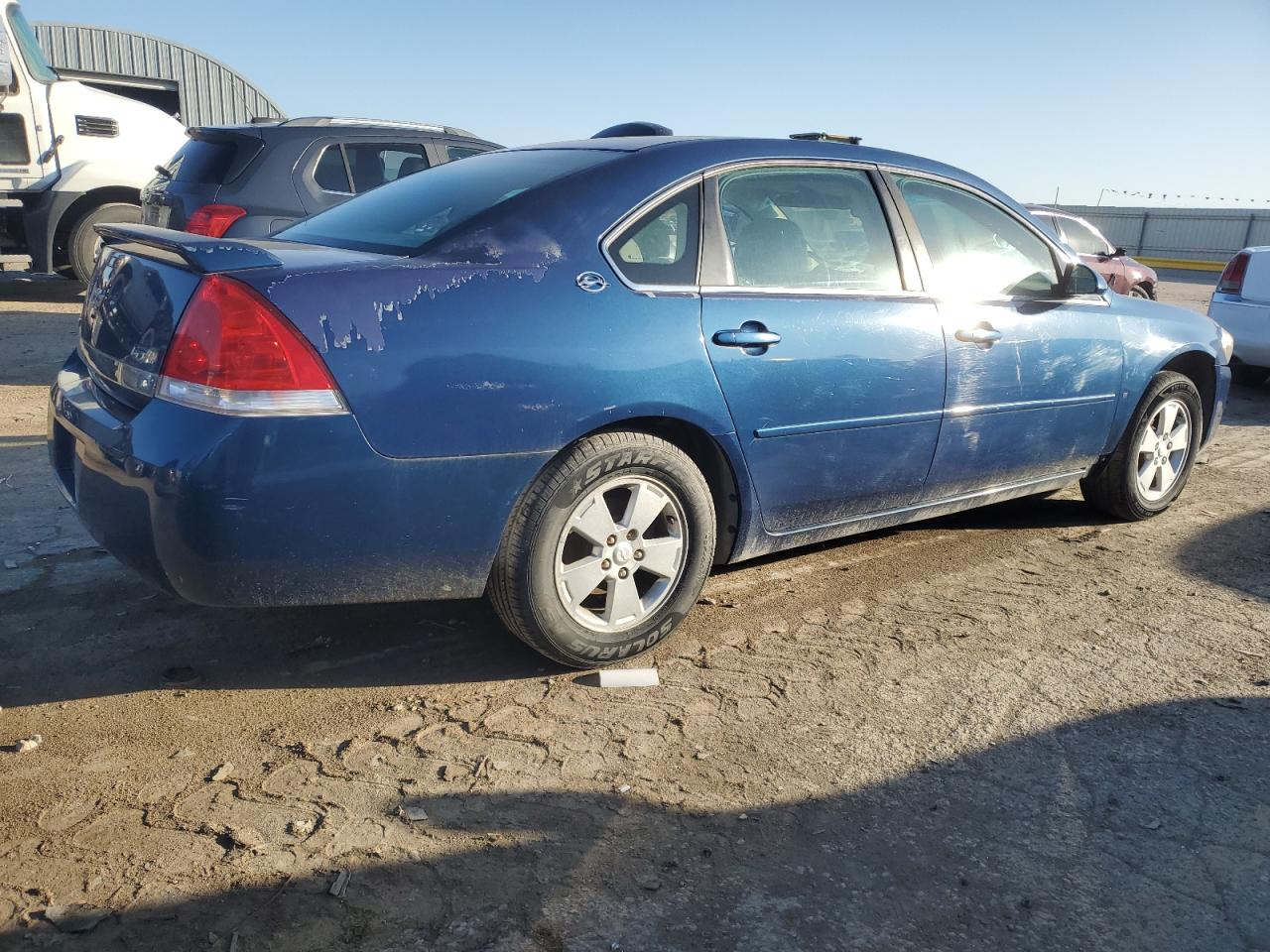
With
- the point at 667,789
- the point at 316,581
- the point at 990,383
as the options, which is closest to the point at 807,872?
the point at 667,789

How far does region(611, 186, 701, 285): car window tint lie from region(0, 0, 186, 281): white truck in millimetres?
9309

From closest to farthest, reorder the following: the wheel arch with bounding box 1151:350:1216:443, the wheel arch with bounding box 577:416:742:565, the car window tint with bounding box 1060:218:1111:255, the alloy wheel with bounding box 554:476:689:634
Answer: the alloy wheel with bounding box 554:476:689:634 < the wheel arch with bounding box 577:416:742:565 < the wheel arch with bounding box 1151:350:1216:443 < the car window tint with bounding box 1060:218:1111:255

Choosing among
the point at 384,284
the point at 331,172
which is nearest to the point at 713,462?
the point at 384,284

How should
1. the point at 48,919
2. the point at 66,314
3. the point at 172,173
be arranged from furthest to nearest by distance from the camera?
the point at 66,314 < the point at 172,173 < the point at 48,919

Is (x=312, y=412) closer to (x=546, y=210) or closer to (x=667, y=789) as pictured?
(x=546, y=210)

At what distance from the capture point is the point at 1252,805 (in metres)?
2.77

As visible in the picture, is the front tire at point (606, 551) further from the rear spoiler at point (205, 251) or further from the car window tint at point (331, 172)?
the car window tint at point (331, 172)

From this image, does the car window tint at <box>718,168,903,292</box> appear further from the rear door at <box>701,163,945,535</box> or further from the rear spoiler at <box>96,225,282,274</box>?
the rear spoiler at <box>96,225,282,274</box>

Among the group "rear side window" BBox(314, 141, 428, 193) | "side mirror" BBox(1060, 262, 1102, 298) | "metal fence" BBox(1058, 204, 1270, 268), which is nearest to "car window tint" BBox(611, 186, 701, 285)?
"side mirror" BBox(1060, 262, 1102, 298)

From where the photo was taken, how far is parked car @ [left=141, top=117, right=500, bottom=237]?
7.61 metres

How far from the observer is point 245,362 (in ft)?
8.99

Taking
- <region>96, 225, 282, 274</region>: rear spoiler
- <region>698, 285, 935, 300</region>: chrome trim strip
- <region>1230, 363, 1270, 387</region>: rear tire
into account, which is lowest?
<region>1230, 363, 1270, 387</region>: rear tire

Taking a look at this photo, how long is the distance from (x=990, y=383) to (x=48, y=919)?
3.51m

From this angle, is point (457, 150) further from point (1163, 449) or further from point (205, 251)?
point (205, 251)
